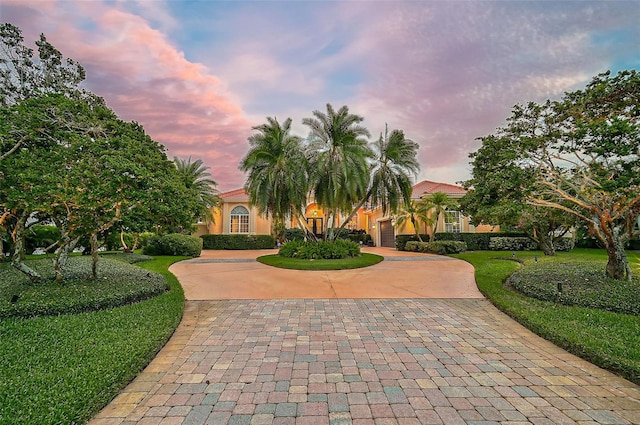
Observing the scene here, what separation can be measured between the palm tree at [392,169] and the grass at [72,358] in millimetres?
11748

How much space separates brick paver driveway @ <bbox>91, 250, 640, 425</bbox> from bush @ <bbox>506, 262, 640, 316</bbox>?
5.69 feet

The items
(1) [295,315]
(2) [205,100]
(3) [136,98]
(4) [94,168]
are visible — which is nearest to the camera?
(4) [94,168]

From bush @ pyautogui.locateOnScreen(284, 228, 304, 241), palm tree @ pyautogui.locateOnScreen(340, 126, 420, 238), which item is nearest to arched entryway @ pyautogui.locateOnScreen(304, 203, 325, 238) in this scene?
bush @ pyautogui.locateOnScreen(284, 228, 304, 241)

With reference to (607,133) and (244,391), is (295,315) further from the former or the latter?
(607,133)

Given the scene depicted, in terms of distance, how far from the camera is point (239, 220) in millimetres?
24938

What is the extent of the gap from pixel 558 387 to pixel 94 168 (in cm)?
732

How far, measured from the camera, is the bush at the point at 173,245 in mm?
16391

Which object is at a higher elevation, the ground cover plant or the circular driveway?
the ground cover plant

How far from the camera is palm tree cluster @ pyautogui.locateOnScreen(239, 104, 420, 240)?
13086mm

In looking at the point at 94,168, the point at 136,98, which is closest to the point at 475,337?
the point at 94,168

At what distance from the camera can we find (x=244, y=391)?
282 centimetres

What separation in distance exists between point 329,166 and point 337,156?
64cm

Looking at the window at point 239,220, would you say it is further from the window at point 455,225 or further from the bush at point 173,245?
the window at point 455,225

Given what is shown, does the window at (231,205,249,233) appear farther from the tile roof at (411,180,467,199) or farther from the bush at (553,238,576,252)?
the bush at (553,238,576,252)
